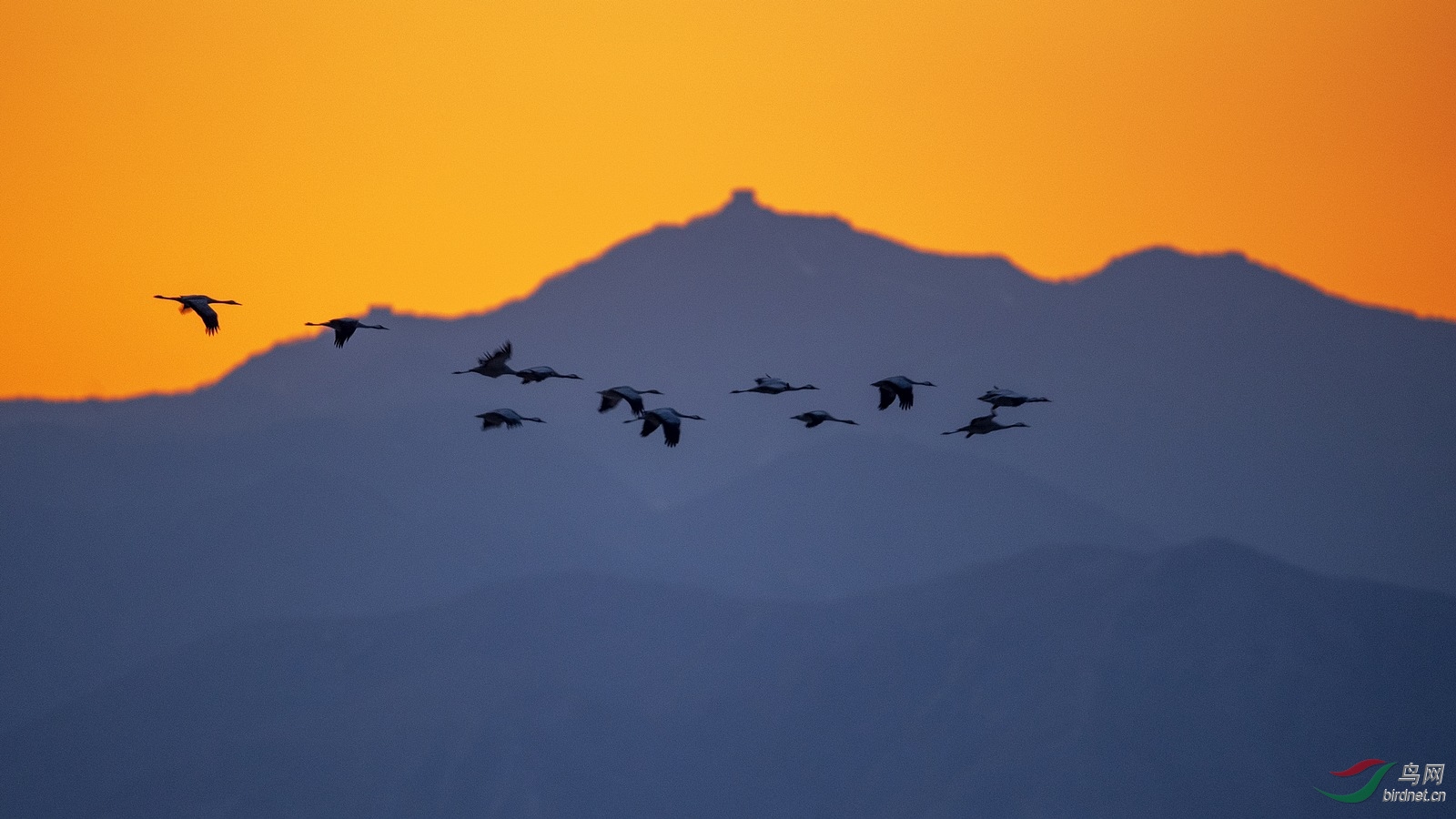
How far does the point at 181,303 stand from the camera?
178 feet

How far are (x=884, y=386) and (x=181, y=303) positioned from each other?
2270cm

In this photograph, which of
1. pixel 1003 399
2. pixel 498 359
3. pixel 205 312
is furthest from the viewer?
pixel 1003 399

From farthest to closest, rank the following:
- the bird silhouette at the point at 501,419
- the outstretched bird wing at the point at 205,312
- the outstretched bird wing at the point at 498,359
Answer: the bird silhouette at the point at 501,419, the outstretched bird wing at the point at 498,359, the outstretched bird wing at the point at 205,312

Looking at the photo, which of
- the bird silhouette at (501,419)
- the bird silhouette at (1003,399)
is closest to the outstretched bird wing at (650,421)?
the bird silhouette at (501,419)

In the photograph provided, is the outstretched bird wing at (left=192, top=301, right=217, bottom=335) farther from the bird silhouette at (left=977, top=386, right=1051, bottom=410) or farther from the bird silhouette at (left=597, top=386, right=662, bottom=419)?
the bird silhouette at (left=977, top=386, right=1051, bottom=410)

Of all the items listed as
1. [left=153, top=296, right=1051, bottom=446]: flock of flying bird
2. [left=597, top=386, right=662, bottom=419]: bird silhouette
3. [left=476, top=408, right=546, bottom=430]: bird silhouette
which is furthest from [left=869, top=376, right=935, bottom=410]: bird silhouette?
[left=476, top=408, right=546, bottom=430]: bird silhouette

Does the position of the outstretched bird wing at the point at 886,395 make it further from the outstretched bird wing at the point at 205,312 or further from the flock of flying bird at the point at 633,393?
the outstretched bird wing at the point at 205,312

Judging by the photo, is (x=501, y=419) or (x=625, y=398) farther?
(x=501, y=419)

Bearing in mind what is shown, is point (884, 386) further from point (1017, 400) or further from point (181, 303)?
point (181, 303)

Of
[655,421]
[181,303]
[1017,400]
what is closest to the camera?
[181,303]

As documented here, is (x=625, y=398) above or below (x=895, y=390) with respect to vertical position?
below

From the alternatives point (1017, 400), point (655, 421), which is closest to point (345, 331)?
point (655, 421)

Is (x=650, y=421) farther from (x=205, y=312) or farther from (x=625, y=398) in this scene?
(x=205, y=312)

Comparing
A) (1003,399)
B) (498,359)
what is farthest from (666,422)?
(1003,399)
